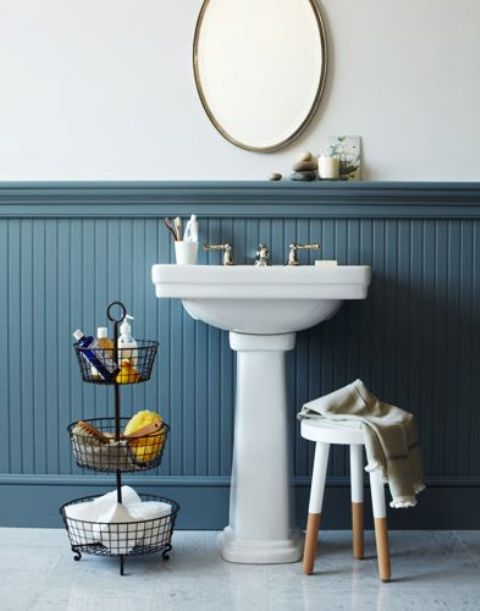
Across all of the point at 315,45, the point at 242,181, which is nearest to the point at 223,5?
the point at 315,45

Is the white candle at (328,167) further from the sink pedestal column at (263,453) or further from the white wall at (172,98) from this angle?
the sink pedestal column at (263,453)

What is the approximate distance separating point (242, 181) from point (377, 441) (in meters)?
1.00

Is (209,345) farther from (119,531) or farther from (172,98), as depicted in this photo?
(172,98)

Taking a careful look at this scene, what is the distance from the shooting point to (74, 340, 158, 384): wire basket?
277 centimetres

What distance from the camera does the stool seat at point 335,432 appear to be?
8.69 ft

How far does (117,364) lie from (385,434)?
0.79m

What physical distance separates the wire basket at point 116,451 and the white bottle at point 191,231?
2.00ft

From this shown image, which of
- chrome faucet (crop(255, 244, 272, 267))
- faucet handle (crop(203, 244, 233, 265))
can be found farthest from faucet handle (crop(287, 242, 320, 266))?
faucet handle (crop(203, 244, 233, 265))

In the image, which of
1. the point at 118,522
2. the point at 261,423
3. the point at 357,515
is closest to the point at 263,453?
the point at 261,423

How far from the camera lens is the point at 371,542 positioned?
3068mm

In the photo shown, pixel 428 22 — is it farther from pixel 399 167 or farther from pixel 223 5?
pixel 223 5

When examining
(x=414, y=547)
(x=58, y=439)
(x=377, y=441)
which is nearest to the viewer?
(x=377, y=441)

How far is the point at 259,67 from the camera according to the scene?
10.5 feet

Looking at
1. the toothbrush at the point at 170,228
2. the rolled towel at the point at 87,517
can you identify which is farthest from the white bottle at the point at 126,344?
the rolled towel at the point at 87,517
